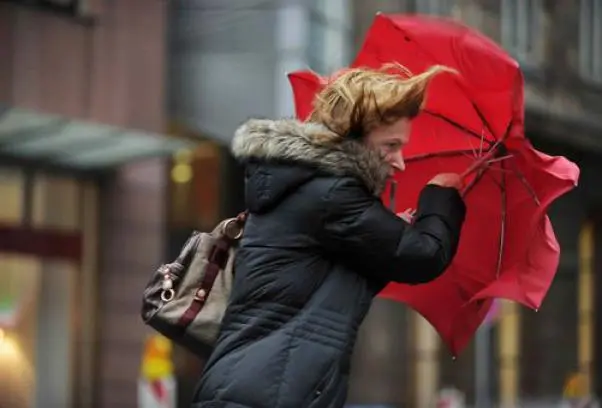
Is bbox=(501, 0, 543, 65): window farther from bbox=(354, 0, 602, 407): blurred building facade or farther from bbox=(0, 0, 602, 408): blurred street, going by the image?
bbox=(0, 0, 602, 408): blurred street

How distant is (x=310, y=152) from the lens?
3.62 m

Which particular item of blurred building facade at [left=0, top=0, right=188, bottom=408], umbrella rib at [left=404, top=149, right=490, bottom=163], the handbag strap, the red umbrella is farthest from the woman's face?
blurred building facade at [left=0, top=0, right=188, bottom=408]

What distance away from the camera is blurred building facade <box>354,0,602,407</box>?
22.6 metres

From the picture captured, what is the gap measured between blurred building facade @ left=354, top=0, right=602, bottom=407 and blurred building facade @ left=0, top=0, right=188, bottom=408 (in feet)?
16.6

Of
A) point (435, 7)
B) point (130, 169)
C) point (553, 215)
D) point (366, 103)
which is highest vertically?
point (366, 103)

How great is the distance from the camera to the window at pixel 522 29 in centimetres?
2406

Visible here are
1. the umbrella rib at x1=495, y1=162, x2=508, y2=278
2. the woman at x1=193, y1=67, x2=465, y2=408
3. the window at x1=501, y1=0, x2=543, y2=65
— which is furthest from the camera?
the window at x1=501, y1=0, x2=543, y2=65

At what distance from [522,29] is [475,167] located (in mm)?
20641

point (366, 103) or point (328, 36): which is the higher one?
point (366, 103)

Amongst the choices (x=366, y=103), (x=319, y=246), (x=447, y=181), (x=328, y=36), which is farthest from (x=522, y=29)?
(x=319, y=246)

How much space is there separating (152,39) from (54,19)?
69.2 inches

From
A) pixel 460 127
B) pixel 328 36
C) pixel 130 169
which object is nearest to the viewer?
pixel 460 127

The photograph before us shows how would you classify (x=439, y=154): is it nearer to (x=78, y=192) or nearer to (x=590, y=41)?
(x=78, y=192)

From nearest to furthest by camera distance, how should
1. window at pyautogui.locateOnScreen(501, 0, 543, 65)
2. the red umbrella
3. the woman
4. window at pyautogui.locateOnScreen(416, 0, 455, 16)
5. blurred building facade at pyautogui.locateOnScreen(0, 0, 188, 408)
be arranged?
the woman, the red umbrella, blurred building facade at pyautogui.locateOnScreen(0, 0, 188, 408), window at pyautogui.locateOnScreen(416, 0, 455, 16), window at pyautogui.locateOnScreen(501, 0, 543, 65)
